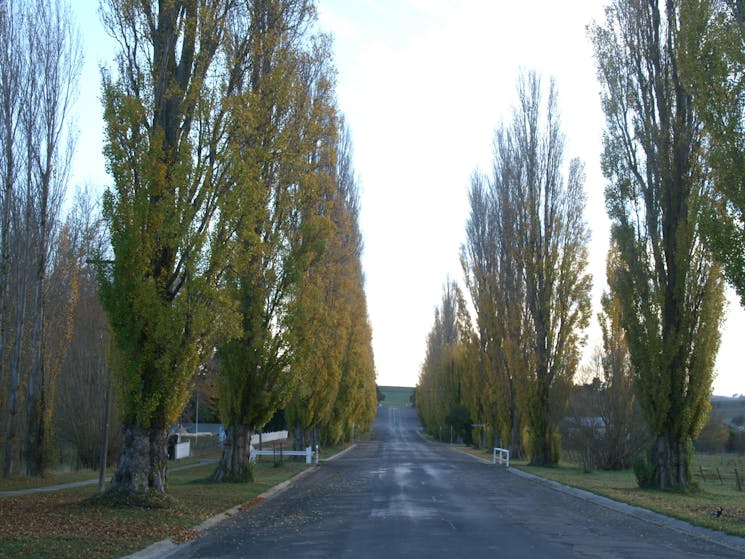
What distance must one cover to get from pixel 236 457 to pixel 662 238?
1440cm

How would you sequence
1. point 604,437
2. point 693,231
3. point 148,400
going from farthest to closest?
point 604,437, point 693,231, point 148,400

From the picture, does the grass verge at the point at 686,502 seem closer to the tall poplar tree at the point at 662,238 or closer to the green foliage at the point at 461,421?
the tall poplar tree at the point at 662,238

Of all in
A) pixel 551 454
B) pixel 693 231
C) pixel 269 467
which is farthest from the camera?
pixel 551 454

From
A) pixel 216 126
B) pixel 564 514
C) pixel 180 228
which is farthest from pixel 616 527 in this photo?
pixel 216 126

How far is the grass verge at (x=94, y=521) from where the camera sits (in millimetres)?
10195

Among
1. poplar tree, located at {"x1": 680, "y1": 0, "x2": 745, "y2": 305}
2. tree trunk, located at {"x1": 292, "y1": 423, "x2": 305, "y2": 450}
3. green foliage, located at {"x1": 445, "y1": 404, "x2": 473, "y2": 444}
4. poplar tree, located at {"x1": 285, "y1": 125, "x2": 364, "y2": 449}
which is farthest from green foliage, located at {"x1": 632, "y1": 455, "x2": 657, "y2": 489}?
green foliage, located at {"x1": 445, "y1": 404, "x2": 473, "y2": 444}

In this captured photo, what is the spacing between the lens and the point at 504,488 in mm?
23203

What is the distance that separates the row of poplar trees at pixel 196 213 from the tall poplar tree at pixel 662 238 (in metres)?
9.43

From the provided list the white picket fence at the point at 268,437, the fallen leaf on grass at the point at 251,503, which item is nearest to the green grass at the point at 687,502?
the fallen leaf on grass at the point at 251,503

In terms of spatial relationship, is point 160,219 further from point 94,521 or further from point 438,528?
point 438,528

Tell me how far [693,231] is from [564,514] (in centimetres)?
966

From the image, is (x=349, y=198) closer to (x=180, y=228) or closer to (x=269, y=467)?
(x=269, y=467)

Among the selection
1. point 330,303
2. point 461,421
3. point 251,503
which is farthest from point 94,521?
point 461,421

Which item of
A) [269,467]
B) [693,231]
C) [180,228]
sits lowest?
[269,467]
